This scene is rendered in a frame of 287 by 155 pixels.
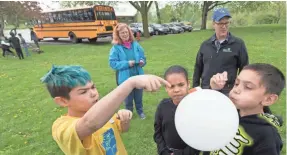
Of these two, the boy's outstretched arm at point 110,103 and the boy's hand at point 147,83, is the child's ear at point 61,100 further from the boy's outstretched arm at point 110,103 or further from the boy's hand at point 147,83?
the boy's hand at point 147,83

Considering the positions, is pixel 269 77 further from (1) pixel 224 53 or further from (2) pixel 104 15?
(2) pixel 104 15

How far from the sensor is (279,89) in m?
1.62

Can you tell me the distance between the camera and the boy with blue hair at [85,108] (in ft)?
4.03

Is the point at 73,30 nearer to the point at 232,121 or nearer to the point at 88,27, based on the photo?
the point at 88,27

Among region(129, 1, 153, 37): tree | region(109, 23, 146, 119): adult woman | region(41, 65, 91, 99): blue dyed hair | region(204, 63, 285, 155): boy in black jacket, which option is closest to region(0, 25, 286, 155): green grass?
region(109, 23, 146, 119): adult woman

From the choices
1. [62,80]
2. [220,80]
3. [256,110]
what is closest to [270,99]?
[256,110]

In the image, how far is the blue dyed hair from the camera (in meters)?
1.46

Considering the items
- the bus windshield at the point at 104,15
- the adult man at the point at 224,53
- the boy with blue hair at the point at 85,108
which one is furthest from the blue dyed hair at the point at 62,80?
the bus windshield at the point at 104,15

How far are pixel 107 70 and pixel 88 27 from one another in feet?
33.2

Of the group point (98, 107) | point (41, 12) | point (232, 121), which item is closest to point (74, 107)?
point (98, 107)

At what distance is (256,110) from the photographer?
161cm

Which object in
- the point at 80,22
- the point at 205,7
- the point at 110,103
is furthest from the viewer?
the point at 205,7

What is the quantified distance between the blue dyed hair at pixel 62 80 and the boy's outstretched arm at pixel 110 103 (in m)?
0.28

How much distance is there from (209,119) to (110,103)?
1.82ft
